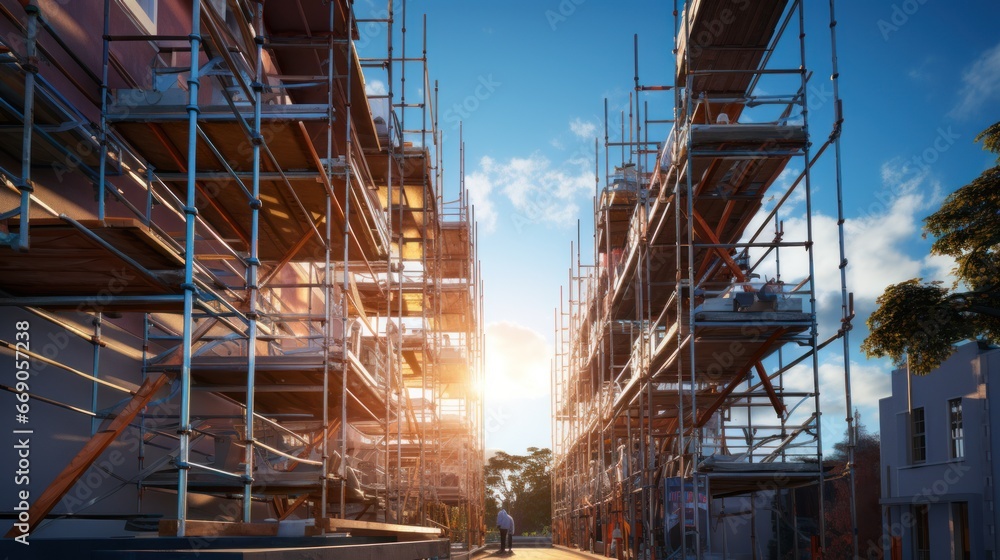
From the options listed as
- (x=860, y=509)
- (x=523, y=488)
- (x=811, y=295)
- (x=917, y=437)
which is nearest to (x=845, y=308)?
(x=811, y=295)

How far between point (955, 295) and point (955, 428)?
3.54 metres

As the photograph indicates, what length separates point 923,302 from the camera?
2255 cm

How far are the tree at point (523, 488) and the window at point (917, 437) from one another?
5084 cm

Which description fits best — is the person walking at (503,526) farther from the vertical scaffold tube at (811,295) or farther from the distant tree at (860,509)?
the vertical scaffold tube at (811,295)

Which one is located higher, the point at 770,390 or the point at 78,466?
the point at 770,390

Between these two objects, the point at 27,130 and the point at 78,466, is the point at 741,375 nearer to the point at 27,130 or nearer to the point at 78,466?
the point at 78,466

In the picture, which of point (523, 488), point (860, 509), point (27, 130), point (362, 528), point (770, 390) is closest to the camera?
point (27, 130)

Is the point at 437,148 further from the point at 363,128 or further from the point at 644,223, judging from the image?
the point at 644,223

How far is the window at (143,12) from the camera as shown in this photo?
11570 millimetres

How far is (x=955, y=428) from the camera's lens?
2395 cm

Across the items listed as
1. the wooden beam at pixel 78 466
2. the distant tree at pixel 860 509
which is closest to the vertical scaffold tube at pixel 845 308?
the wooden beam at pixel 78 466

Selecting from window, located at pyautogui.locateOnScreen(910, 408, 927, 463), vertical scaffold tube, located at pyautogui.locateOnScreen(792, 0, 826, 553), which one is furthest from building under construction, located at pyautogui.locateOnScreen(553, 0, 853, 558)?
window, located at pyautogui.locateOnScreen(910, 408, 927, 463)

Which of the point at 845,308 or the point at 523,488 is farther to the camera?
the point at 523,488

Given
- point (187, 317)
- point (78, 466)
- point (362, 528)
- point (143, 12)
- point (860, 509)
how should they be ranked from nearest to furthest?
point (187, 317), point (362, 528), point (78, 466), point (143, 12), point (860, 509)
